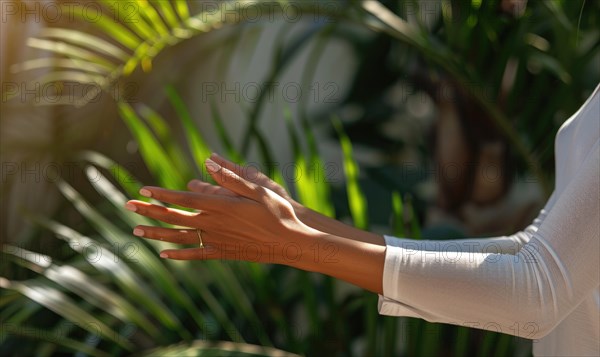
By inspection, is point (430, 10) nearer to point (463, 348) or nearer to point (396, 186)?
point (396, 186)

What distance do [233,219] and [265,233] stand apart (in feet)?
0.10

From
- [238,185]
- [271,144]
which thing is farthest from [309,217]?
[271,144]

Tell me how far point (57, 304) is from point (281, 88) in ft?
3.55

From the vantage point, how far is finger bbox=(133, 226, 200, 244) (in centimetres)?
71

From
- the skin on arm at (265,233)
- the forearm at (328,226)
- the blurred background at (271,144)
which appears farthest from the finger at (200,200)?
the blurred background at (271,144)

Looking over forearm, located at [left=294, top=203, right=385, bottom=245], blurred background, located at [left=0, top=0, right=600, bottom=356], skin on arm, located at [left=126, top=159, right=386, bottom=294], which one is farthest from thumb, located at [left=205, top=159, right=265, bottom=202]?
blurred background, located at [left=0, top=0, right=600, bottom=356]

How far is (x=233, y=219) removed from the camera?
2.22ft

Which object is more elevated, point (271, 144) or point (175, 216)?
point (175, 216)

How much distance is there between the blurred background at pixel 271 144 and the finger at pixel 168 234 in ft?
1.44

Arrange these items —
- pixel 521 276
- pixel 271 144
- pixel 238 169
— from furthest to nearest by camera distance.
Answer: pixel 271 144 → pixel 238 169 → pixel 521 276

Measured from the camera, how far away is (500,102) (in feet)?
4.62

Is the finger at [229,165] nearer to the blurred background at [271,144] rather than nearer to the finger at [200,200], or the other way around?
the finger at [200,200]

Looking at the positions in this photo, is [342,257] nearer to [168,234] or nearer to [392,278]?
[392,278]

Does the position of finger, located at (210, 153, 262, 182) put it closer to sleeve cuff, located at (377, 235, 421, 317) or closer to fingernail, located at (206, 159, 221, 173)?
fingernail, located at (206, 159, 221, 173)
